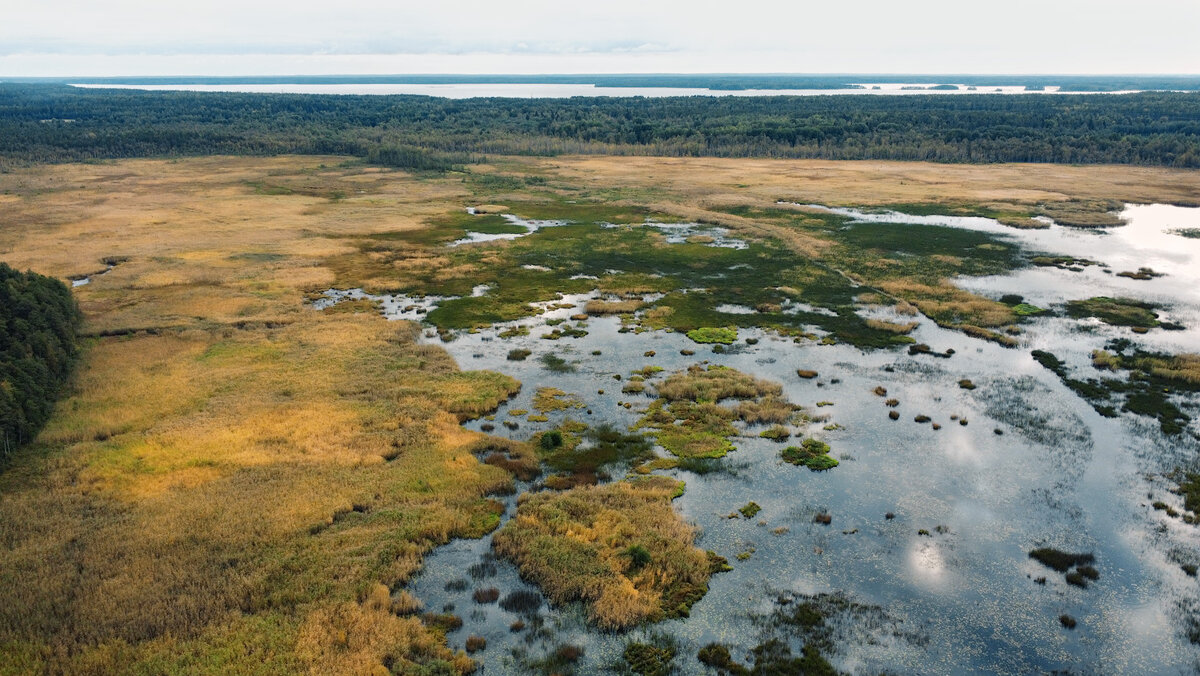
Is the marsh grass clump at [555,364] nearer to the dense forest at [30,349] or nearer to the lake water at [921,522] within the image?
the lake water at [921,522]

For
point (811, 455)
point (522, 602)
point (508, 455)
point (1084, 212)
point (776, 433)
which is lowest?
point (522, 602)

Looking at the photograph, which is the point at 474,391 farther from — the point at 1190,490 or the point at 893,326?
the point at 1190,490

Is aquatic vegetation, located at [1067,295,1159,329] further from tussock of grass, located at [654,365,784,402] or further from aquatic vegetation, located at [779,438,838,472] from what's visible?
aquatic vegetation, located at [779,438,838,472]

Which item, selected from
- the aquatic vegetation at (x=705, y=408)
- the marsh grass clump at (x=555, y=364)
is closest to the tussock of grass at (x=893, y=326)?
the aquatic vegetation at (x=705, y=408)

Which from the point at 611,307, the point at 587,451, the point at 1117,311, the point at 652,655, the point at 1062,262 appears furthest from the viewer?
the point at 1062,262

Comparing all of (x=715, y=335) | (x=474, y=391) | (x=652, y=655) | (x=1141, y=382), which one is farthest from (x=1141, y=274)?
(x=652, y=655)
